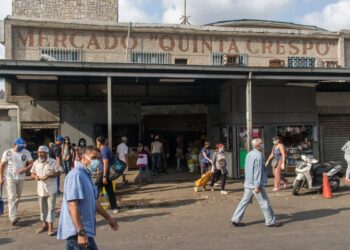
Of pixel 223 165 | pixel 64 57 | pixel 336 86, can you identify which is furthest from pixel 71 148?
pixel 336 86

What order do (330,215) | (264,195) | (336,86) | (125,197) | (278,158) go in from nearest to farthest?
(264,195), (330,215), (125,197), (278,158), (336,86)

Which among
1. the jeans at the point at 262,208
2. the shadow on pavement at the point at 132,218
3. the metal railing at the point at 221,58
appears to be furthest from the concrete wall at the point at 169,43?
the jeans at the point at 262,208

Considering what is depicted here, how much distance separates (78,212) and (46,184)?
388cm

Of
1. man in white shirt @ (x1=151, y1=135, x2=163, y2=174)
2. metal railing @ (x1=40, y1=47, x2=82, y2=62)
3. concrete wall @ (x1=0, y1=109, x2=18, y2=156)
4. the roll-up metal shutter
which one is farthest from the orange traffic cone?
concrete wall @ (x1=0, y1=109, x2=18, y2=156)

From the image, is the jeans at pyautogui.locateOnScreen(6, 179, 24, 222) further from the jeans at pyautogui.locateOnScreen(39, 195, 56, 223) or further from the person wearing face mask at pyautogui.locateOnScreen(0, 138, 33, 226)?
the jeans at pyautogui.locateOnScreen(39, 195, 56, 223)

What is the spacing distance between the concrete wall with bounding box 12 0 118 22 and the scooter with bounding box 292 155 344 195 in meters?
12.8

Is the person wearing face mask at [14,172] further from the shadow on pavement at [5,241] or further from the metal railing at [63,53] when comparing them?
the metal railing at [63,53]

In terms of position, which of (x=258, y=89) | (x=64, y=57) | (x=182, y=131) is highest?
(x=64, y=57)

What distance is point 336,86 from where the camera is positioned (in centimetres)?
1727

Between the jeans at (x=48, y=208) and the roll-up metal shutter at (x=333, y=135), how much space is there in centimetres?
1203

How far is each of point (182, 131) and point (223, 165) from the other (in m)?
7.87

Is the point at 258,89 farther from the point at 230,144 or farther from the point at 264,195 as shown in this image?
the point at 264,195

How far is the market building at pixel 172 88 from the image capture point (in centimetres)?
1588

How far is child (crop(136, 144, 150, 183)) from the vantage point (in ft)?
49.5
